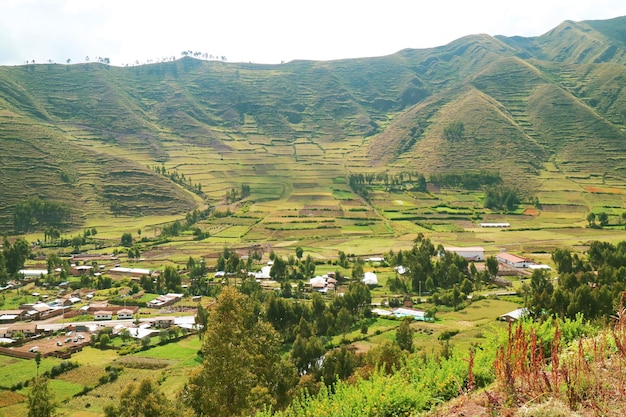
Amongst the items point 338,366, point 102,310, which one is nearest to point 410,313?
point 338,366

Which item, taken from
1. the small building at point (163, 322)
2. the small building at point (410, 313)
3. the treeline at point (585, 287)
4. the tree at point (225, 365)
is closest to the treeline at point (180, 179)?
the small building at point (163, 322)

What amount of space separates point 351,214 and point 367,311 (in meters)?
79.1

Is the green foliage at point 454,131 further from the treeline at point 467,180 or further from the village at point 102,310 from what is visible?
the village at point 102,310

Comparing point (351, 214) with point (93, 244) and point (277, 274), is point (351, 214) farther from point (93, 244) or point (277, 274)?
point (93, 244)

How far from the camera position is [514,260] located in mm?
85500

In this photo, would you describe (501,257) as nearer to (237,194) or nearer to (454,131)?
(237,194)

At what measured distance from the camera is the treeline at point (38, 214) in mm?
122644

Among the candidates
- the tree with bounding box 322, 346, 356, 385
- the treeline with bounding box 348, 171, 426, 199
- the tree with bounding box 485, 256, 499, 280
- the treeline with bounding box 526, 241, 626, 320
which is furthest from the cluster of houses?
the treeline with bounding box 348, 171, 426, 199

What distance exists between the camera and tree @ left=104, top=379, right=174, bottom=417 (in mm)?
28312

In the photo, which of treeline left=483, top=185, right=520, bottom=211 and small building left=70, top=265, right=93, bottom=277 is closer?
small building left=70, top=265, right=93, bottom=277

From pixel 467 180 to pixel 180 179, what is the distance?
370ft

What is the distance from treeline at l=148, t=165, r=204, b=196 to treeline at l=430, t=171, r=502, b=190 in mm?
91850

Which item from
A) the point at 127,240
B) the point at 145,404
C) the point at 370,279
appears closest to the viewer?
the point at 145,404

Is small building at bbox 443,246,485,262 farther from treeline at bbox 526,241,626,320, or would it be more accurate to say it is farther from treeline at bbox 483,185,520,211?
treeline at bbox 483,185,520,211
